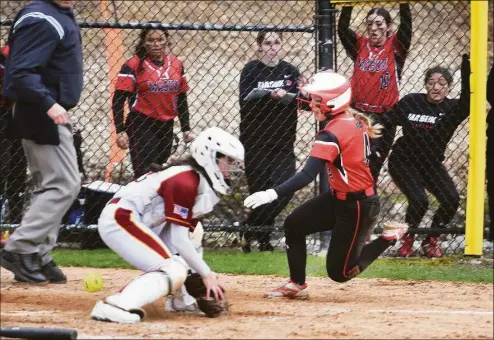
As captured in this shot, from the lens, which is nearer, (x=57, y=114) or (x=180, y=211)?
(x=180, y=211)

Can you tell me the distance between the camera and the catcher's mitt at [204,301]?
655 centimetres

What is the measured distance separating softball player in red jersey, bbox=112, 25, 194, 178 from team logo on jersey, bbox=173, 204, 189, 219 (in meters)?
2.92

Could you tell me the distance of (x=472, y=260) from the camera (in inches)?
366

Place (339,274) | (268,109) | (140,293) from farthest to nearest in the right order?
(268,109), (339,274), (140,293)

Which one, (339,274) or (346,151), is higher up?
(346,151)

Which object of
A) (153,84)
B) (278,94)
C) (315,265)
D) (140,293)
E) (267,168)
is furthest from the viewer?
(267,168)

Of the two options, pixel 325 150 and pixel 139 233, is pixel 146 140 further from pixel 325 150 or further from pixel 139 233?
pixel 139 233

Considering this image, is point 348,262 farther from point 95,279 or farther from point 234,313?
point 95,279

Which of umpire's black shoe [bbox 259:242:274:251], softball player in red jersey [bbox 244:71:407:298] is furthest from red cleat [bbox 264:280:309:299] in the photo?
umpire's black shoe [bbox 259:242:274:251]

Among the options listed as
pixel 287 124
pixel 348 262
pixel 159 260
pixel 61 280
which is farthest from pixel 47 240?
pixel 287 124

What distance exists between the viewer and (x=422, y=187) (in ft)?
31.6

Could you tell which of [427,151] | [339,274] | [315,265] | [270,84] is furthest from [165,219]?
[427,151]

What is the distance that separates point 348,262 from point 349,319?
88cm

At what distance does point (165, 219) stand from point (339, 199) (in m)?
1.33
